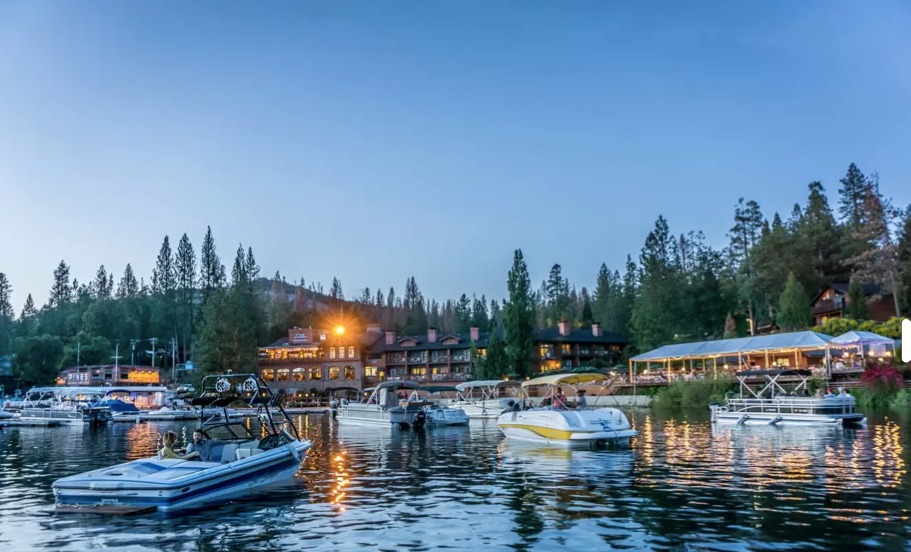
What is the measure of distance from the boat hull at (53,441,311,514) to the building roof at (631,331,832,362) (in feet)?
199

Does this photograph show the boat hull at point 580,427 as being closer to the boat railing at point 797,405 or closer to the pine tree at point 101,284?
the boat railing at point 797,405

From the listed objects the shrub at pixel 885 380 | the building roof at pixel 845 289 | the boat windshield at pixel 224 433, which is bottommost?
the shrub at pixel 885 380

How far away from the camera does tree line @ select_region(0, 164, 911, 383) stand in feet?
290

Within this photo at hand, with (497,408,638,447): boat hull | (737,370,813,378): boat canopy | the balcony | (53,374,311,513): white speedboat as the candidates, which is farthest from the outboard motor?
the balcony

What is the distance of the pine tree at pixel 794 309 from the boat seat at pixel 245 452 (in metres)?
79.3

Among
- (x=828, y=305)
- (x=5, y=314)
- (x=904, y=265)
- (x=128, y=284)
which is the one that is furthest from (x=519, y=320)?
(x=5, y=314)

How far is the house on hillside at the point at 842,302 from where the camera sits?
87.8 meters

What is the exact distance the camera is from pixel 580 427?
29781mm

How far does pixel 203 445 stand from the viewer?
2030 centimetres

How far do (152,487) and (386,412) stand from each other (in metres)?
33.6

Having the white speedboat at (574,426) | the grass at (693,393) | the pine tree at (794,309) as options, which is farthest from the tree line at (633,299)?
the white speedboat at (574,426)

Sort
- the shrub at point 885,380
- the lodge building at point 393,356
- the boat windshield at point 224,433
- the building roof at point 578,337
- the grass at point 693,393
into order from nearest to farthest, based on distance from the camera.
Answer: the boat windshield at point 224,433
the shrub at point 885,380
the grass at point 693,393
the lodge building at point 393,356
the building roof at point 578,337

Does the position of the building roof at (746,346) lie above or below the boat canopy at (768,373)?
above

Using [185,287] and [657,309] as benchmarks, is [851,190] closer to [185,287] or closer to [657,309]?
[657,309]
